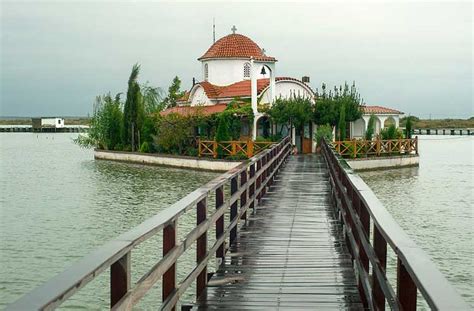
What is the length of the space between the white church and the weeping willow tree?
2.33 m

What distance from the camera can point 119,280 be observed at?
312 cm

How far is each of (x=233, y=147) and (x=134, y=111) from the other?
13265mm

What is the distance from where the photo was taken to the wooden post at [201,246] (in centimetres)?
555

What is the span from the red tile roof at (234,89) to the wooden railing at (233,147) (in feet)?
18.5

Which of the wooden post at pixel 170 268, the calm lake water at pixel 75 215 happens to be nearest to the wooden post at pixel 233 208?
the calm lake water at pixel 75 215

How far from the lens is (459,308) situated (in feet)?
6.57

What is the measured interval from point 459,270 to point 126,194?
50.1ft

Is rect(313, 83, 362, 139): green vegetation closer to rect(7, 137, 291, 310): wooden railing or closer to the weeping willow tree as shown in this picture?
the weeping willow tree

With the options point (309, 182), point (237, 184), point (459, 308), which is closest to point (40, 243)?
point (309, 182)

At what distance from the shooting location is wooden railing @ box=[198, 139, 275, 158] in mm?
32844

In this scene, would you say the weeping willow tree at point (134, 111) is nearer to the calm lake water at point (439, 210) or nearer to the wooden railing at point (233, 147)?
the wooden railing at point (233, 147)

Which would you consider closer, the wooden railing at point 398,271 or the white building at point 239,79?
the wooden railing at point 398,271

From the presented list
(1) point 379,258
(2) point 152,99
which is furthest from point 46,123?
(1) point 379,258

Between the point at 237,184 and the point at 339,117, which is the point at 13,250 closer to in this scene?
the point at 237,184
